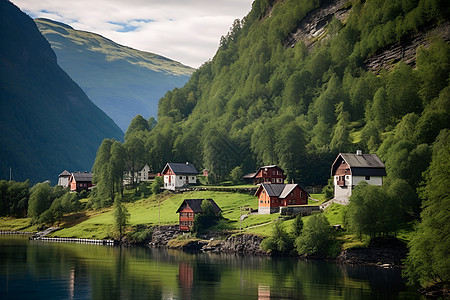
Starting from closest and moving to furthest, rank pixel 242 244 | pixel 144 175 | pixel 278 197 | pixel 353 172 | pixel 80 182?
1. pixel 242 244
2. pixel 353 172
3. pixel 278 197
4. pixel 144 175
5. pixel 80 182

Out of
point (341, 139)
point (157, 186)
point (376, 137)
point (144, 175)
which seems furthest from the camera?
point (144, 175)

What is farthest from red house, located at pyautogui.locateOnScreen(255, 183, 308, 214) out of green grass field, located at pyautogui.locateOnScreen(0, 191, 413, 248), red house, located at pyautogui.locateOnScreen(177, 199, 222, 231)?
red house, located at pyautogui.locateOnScreen(177, 199, 222, 231)

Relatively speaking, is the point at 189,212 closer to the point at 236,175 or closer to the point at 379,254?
the point at 236,175

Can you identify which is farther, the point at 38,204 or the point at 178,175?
the point at 178,175

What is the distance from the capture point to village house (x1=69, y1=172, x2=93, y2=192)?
194875 mm

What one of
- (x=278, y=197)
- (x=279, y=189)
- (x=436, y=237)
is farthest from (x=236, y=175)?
(x=436, y=237)

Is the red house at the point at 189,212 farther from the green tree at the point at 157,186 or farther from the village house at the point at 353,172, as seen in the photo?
the green tree at the point at 157,186

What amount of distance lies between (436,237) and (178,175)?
112 meters

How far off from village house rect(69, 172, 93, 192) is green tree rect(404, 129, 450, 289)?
14222 centimetres

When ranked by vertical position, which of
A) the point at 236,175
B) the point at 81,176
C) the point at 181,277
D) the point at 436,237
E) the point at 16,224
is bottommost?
the point at 181,277

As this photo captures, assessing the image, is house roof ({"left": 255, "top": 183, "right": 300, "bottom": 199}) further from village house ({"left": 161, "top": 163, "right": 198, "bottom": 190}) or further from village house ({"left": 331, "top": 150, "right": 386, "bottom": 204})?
village house ({"left": 161, "top": 163, "right": 198, "bottom": 190})

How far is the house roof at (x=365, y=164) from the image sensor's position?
119812mm

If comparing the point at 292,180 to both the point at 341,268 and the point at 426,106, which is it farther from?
the point at 341,268

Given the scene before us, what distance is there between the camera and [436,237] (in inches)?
2613
